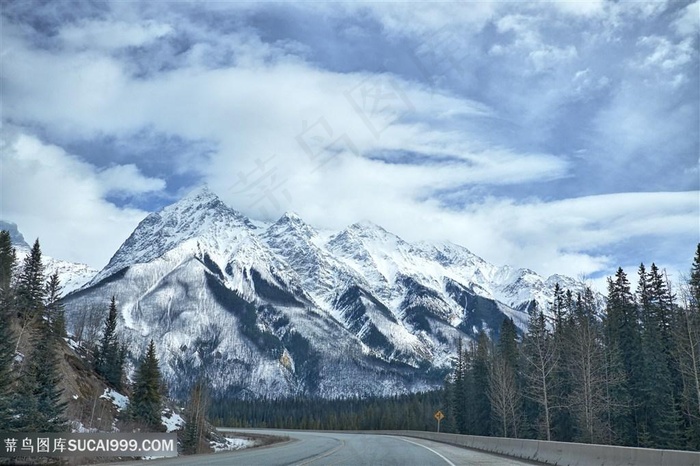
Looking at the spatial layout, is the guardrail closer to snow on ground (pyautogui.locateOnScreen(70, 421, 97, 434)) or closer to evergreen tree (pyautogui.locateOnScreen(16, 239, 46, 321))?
snow on ground (pyautogui.locateOnScreen(70, 421, 97, 434))

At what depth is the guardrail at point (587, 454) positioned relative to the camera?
1406 centimetres

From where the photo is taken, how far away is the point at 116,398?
72.9 metres

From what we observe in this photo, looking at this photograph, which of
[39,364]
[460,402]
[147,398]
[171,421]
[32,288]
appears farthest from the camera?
[460,402]

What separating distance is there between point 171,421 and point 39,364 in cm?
4769

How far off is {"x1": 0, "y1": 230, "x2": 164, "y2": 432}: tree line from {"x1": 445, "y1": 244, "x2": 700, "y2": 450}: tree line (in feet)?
108

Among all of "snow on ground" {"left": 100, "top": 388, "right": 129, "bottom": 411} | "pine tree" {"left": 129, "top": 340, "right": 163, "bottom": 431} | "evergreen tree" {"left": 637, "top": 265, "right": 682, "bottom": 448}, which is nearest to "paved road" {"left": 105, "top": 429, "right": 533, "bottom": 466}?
"evergreen tree" {"left": 637, "top": 265, "right": 682, "bottom": 448}

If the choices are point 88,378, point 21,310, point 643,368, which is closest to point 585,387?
point 643,368

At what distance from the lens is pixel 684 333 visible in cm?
4594

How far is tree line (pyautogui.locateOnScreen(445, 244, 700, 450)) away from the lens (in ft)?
149

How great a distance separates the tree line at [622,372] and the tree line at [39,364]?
1300 inches

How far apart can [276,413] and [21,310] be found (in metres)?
138

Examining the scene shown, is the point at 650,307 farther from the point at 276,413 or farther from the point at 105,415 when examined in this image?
the point at 276,413

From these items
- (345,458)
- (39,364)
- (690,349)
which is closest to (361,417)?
(690,349)

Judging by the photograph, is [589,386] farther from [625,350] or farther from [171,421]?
[171,421]
